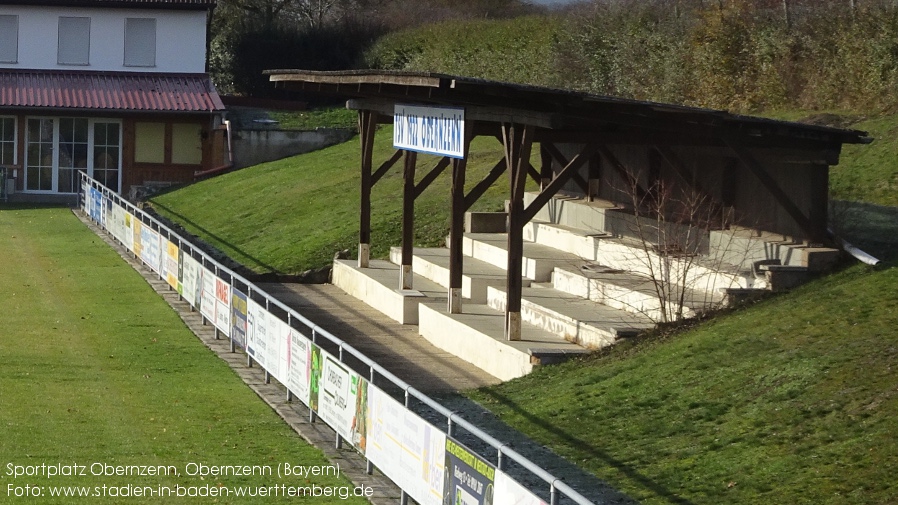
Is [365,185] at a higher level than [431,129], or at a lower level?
lower

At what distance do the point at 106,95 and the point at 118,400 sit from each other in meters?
30.2

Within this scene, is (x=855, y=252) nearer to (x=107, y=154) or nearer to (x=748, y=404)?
(x=748, y=404)

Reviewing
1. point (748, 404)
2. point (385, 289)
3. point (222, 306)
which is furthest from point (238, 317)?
point (748, 404)

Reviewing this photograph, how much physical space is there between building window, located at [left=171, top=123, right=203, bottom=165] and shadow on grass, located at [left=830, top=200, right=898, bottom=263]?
2890cm

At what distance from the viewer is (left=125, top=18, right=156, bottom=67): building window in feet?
148

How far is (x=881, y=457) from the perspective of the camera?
9.97m

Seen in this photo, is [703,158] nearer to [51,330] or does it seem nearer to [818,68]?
[818,68]

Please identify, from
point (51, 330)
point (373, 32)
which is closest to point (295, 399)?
point (51, 330)

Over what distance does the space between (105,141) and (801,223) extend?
105ft

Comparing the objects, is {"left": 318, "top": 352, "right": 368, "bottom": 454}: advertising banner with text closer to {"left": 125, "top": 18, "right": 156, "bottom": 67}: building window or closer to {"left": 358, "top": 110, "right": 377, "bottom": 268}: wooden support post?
{"left": 358, "top": 110, "right": 377, "bottom": 268}: wooden support post

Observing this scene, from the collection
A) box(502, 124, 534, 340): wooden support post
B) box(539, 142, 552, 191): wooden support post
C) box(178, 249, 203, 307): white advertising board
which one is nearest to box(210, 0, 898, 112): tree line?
box(539, 142, 552, 191): wooden support post

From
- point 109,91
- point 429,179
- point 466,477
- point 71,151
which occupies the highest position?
point 109,91

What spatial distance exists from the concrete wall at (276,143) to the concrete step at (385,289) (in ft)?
62.4

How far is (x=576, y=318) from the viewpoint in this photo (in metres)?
17.0
